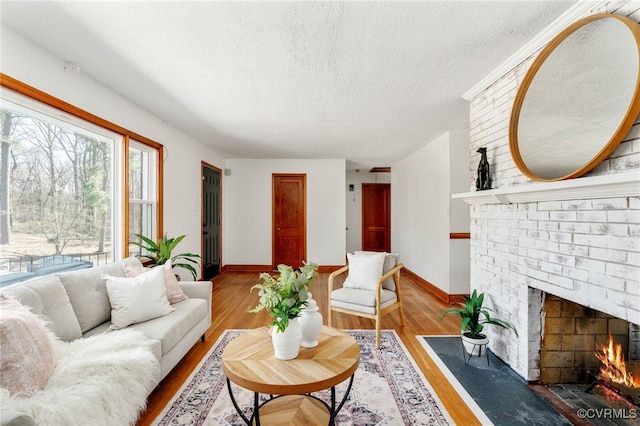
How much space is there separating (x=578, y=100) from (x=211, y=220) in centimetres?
513

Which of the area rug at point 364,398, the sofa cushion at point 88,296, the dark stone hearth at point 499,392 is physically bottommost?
the area rug at point 364,398

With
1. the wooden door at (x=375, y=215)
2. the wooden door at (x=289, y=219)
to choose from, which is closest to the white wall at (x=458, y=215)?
the wooden door at (x=289, y=219)

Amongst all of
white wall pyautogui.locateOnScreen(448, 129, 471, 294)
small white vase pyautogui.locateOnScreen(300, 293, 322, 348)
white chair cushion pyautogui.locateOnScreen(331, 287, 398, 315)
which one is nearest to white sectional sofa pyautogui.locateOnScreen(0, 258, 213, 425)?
small white vase pyautogui.locateOnScreen(300, 293, 322, 348)

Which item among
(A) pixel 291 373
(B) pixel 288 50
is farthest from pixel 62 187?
(A) pixel 291 373

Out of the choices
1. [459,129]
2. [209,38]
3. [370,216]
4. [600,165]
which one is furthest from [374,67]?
[370,216]

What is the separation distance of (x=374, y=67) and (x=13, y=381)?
2.71 m

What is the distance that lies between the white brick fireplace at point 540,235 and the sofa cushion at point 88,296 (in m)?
3.06

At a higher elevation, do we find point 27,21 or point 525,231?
point 27,21

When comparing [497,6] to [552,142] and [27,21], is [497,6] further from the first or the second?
[27,21]

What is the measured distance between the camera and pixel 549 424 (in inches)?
65.9

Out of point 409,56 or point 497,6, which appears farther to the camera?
point 409,56

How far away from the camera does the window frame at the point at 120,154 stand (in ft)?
6.41

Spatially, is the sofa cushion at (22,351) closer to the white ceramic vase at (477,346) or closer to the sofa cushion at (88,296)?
the sofa cushion at (88,296)

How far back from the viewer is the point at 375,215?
Answer: 25.3 feet
